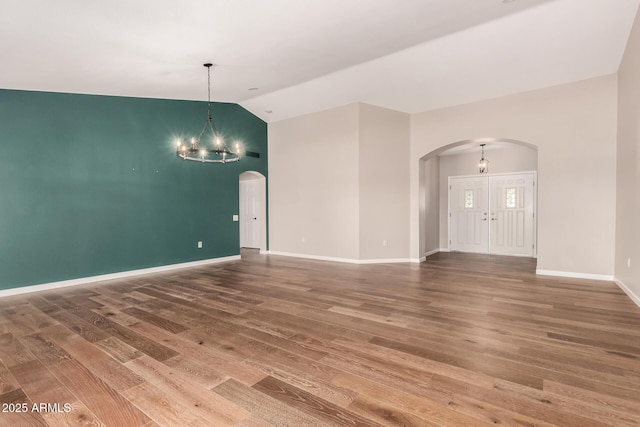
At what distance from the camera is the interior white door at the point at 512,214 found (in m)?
8.35

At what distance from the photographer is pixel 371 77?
5.85 meters

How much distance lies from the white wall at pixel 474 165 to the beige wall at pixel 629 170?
11.2 feet

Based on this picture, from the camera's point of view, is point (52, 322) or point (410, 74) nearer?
point (52, 322)

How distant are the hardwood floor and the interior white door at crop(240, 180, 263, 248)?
4687 mm

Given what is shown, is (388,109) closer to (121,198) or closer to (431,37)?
(431,37)

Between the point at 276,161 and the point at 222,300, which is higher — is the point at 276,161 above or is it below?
above

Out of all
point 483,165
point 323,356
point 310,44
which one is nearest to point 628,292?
point 323,356

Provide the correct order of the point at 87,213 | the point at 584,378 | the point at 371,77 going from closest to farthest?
the point at 584,378, the point at 87,213, the point at 371,77

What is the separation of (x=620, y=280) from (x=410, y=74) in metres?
4.49

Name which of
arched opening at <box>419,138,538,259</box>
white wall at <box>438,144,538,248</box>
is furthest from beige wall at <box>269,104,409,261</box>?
white wall at <box>438,144,538,248</box>

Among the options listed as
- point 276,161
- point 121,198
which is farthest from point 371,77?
point 121,198

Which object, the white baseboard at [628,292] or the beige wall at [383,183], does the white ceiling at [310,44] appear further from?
the white baseboard at [628,292]

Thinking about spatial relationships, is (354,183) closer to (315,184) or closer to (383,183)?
(383,183)

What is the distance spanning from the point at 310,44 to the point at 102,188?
424 cm
